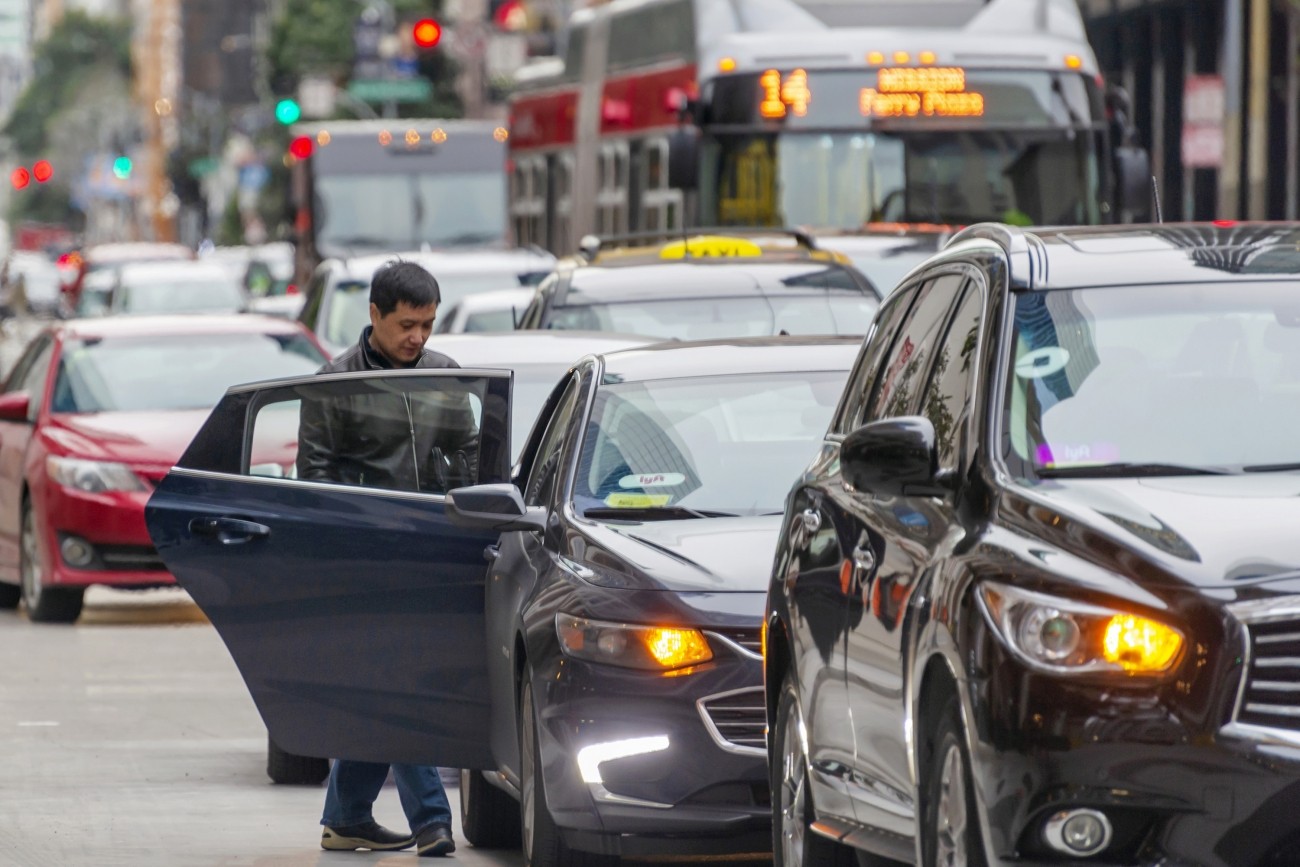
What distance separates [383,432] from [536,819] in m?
1.57

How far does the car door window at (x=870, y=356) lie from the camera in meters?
7.25

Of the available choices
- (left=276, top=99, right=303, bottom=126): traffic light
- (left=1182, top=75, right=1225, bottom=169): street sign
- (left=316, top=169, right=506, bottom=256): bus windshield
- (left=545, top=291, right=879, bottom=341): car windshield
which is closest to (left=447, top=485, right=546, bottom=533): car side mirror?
(left=545, top=291, right=879, bottom=341): car windshield

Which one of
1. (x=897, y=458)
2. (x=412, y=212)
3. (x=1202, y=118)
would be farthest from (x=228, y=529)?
(x=412, y=212)

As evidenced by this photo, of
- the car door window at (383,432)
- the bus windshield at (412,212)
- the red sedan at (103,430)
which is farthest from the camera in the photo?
the bus windshield at (412,212)

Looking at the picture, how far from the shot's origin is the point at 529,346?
12500 mm

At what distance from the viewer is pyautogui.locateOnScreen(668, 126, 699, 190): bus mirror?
20.9m

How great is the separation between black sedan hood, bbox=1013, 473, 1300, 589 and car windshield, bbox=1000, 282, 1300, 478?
0.12m

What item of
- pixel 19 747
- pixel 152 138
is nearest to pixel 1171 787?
pixel 19 747

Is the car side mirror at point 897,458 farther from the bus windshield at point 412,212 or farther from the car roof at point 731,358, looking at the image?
the bus windshield at point 412,212

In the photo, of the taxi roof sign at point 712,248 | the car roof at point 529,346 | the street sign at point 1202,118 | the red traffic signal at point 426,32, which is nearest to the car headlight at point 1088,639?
the car roof at point 529,346

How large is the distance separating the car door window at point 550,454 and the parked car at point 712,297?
3.97 metres

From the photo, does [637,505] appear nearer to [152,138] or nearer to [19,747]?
[19,747]

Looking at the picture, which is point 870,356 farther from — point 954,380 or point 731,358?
point 731,358

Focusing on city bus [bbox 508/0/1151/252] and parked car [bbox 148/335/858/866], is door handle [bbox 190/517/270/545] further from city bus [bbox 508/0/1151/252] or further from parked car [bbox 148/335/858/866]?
city bus [bbox 508/0/1151/252]
